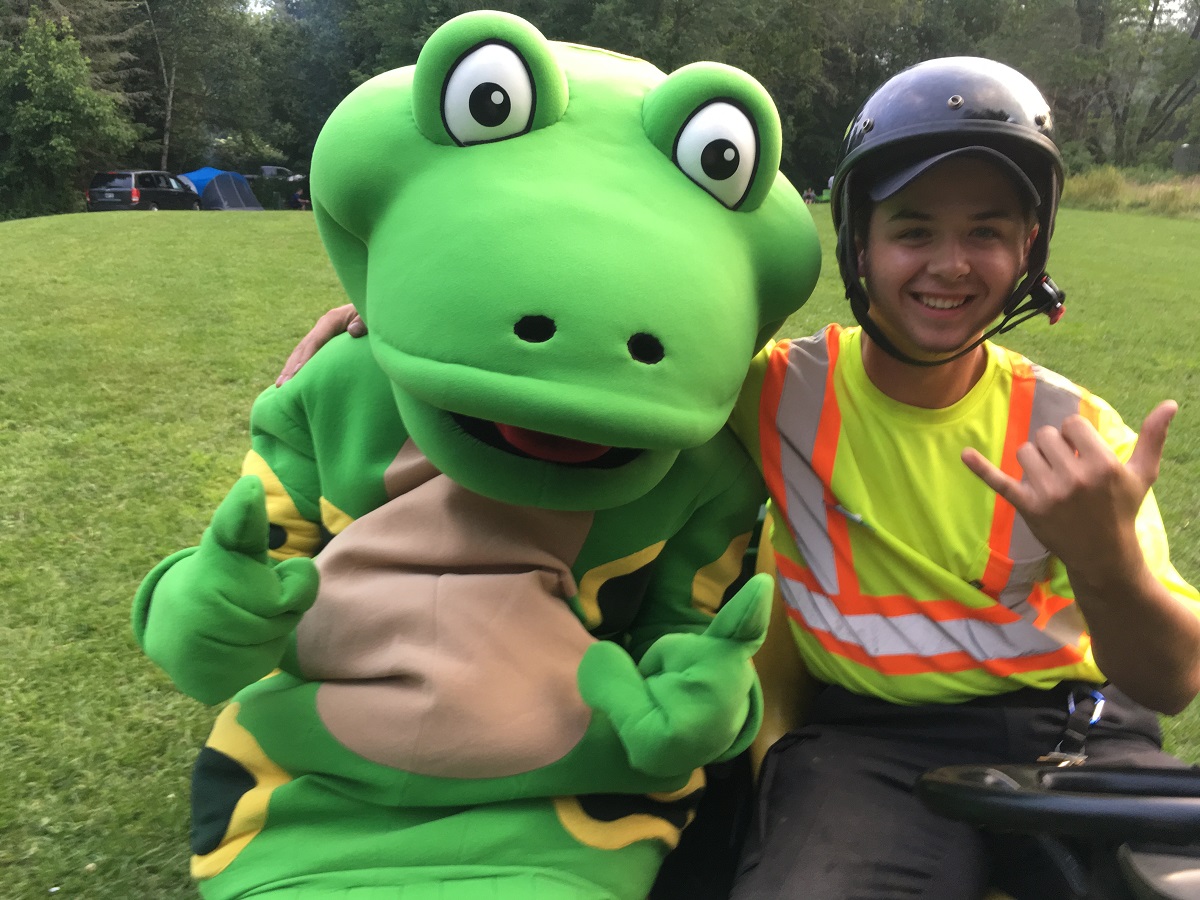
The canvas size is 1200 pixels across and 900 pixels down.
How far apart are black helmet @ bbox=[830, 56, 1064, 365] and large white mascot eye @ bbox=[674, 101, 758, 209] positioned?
373 millimetres

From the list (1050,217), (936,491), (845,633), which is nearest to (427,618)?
(845,633)

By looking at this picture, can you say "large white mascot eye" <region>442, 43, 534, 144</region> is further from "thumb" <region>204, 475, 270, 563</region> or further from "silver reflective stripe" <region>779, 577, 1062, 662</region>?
"silver reflective stripe" <region>779, 577, 1062, 662</region>

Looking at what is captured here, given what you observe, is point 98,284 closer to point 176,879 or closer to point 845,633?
point 176,879

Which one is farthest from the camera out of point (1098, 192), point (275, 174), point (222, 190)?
point (275, 174)

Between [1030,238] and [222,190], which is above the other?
[1030,238]

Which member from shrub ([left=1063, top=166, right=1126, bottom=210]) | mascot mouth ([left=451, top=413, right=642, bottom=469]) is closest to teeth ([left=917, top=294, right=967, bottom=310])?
mascot mouth ([left=451, top=413, right=642, bottom=469])

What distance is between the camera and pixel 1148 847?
962mm

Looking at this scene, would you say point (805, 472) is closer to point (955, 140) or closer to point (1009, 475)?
point (1009, 475)

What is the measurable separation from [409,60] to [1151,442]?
888 inches

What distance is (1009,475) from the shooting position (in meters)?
1.50

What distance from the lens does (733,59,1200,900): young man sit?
1476mm

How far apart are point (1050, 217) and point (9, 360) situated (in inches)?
176

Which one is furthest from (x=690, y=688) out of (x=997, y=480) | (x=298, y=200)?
(x=298, y=200)

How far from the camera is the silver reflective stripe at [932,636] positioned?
1.52m
